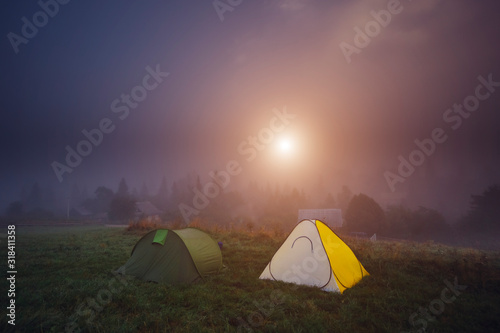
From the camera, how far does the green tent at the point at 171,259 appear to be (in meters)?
9.53

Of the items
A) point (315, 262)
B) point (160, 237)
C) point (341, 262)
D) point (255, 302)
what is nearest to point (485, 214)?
point (341, 262)

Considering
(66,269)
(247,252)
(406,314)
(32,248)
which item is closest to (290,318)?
(406,314)

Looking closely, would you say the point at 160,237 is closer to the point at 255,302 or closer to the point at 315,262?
the point at 255,302

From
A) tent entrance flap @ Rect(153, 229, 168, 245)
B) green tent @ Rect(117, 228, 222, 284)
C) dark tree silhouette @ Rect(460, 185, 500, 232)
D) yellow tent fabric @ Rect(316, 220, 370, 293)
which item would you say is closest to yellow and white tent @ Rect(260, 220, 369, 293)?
yellow tent fabric @ Rect(316, 220, 370, 293)

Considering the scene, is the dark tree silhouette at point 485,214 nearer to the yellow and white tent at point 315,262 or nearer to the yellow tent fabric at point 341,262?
the yellow tent fabric at point 341,262

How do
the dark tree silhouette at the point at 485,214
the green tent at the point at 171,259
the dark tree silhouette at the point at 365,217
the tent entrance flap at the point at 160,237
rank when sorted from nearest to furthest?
the green tent at the point at 171,259
the tent entrance flap at the point at 160,237
the dark tree silhouette at the point at 485,214
the dark tree silhouette at the point at 365,217

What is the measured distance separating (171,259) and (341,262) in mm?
6188

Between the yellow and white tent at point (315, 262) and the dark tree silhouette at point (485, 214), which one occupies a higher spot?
the yellow and white tent at point (315, 262)

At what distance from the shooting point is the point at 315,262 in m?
8.96

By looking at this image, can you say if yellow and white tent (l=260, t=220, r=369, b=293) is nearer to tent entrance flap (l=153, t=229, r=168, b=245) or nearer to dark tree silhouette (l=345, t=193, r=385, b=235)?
tent entrance flap (l=153, t=229, r=168, b=245)

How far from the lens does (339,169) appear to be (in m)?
173

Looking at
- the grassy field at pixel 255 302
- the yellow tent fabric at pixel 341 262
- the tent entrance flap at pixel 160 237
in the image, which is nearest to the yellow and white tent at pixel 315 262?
the yellow tent fabric at pixel 341 262

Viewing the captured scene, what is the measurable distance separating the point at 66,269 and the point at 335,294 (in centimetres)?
1068

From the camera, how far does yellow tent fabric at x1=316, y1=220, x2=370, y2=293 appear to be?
28.6 ft
